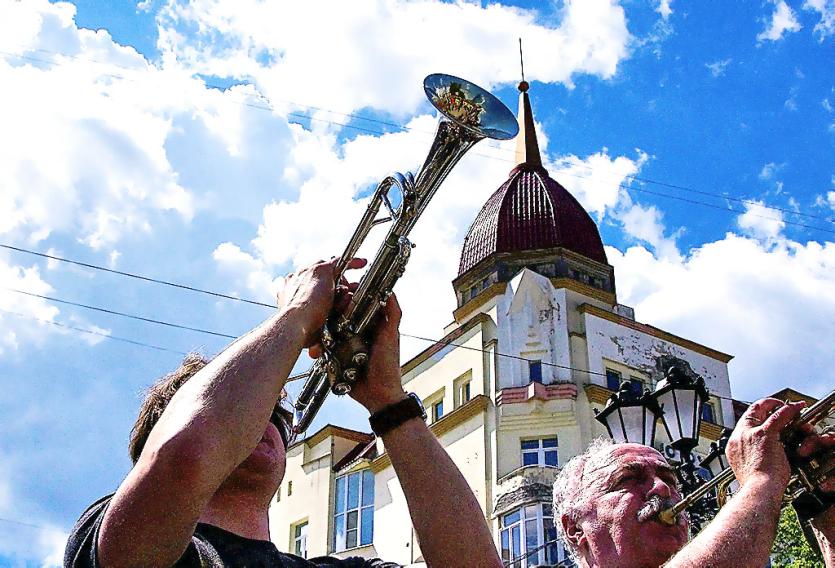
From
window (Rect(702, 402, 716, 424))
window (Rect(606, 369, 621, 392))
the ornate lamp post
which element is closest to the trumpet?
the ornate lamp post

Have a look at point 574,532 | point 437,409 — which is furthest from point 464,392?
point 574,532

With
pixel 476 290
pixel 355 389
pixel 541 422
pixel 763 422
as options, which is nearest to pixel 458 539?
pixel 355 389

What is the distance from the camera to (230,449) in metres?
2.09

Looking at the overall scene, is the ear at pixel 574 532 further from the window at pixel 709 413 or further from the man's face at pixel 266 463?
the window at pixel 709 413

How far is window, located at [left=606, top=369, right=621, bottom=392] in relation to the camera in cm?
2106

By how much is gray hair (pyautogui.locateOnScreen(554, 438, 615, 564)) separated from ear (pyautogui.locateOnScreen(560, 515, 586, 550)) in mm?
10

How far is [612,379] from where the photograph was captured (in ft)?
69.8

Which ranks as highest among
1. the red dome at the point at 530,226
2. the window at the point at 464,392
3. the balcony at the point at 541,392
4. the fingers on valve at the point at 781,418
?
the red dome at the point at 530,226

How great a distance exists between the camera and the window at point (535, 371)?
68.5ft

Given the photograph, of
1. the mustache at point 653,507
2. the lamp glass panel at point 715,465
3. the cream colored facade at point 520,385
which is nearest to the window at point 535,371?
the cream colored facade at point 520,385

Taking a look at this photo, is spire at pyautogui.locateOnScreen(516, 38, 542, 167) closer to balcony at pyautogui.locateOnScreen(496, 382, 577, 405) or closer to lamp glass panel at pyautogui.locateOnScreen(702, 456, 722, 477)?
balcony at pyautogui.locateOnScreen(496, 382, 577, 405)

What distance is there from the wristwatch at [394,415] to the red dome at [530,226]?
2018 cm

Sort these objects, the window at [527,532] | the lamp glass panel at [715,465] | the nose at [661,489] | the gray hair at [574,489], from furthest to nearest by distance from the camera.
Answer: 1. the window at [527,532]
2. the lamp glass panel at [715,465]
3. the gray hair at [574,489]
4. the nose at [661,489]

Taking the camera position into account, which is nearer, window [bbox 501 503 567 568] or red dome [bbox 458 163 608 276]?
window [bbox 501 503 567 568]
